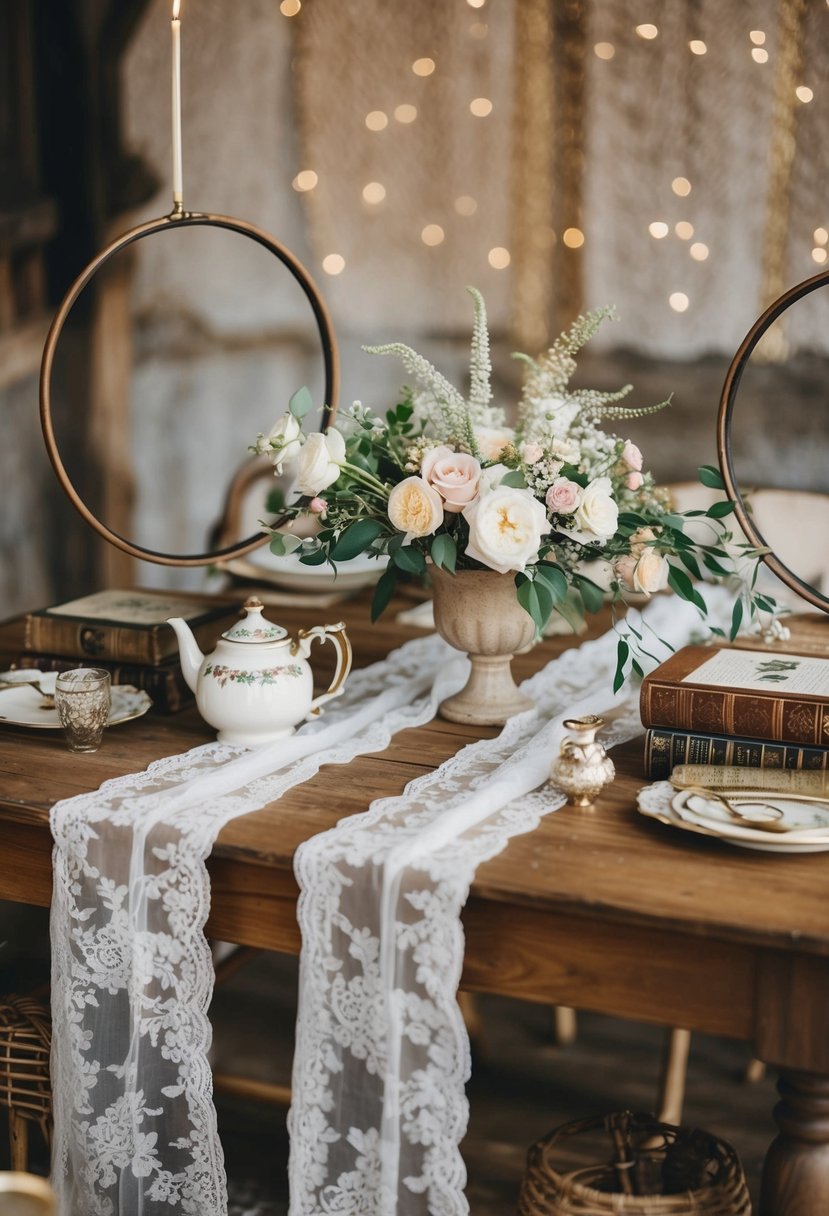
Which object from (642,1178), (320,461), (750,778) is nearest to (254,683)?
(320,461)

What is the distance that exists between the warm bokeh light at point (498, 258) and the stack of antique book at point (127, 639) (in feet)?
5.74

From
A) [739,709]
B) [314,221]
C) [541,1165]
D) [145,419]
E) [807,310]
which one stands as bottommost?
[541,1165]

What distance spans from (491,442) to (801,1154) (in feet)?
2.79

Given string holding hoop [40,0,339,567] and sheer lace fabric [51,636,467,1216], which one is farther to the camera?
string holding hoop [40,0,339,567]

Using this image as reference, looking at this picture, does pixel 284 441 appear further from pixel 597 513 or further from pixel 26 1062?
pixel 26 1062

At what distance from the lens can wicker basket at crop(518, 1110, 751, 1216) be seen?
128 centimetres

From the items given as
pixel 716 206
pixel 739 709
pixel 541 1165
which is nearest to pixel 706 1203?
pixel 541 1165

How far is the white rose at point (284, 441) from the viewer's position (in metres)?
1.54

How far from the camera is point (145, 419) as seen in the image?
3.85 meters

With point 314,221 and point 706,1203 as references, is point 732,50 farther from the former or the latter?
point 706,1203

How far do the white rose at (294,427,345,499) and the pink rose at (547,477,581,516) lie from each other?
0.26 metres

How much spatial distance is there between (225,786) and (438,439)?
1.69ft

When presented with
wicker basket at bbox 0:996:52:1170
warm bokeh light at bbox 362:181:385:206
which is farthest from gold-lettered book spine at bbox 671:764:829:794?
warm bokeh light at bbox 362:181:385:206

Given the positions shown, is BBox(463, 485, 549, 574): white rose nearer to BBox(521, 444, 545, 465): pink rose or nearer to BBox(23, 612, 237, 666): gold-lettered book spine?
BBox(521, 444, 545, 465): pink rose
